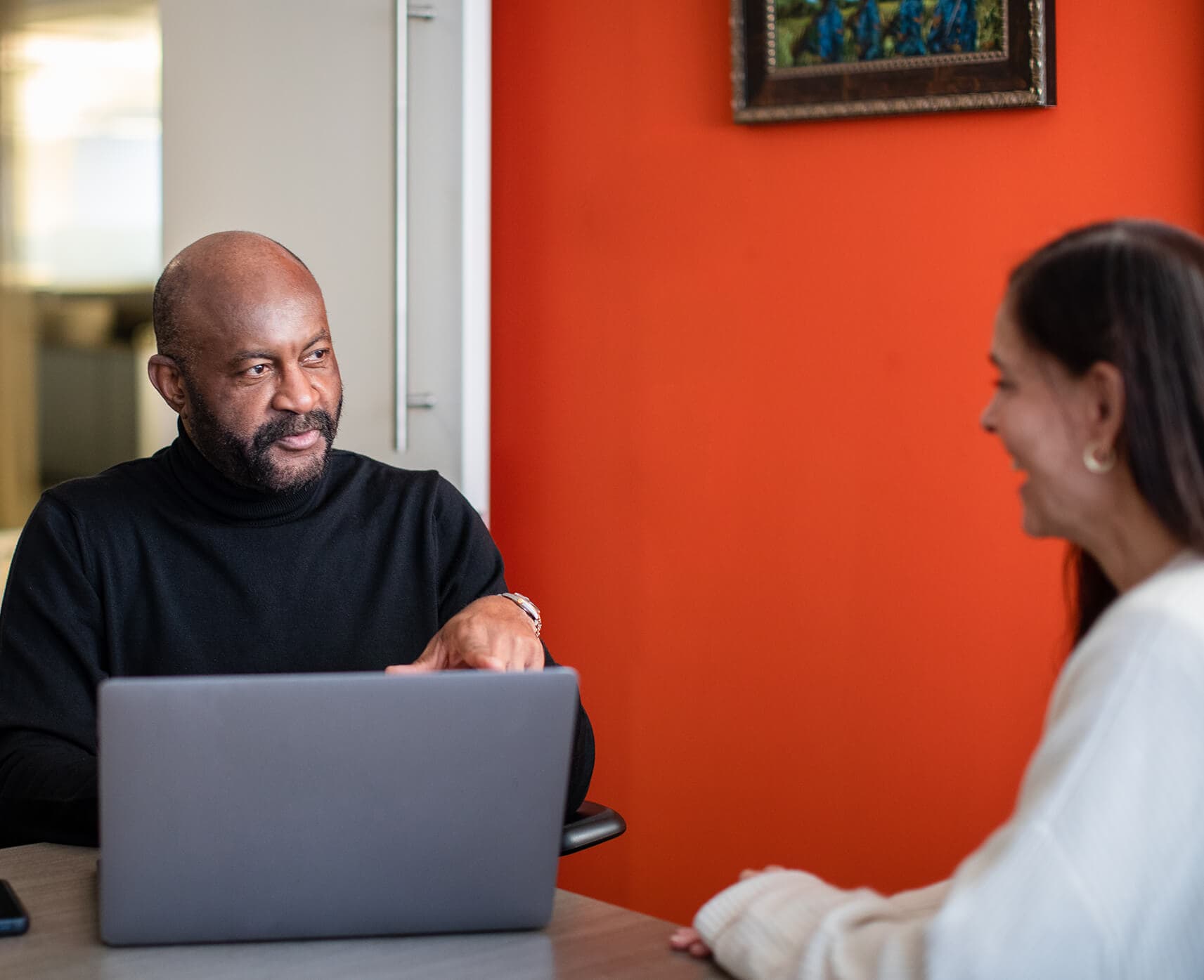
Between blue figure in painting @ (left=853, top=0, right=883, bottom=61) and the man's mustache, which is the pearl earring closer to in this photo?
the man's mustache

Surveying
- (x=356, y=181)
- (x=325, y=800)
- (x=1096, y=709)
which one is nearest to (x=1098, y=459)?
(x=1096, y=709)

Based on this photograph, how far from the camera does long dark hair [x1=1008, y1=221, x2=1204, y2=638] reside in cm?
97

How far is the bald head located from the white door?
0.89m

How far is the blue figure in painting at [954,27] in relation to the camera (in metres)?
2.35

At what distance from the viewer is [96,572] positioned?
5.88 ft

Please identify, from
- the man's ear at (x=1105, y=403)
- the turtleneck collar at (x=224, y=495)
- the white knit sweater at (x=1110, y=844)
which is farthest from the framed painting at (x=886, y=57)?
the white knit sweater at (x=1110, y=844)

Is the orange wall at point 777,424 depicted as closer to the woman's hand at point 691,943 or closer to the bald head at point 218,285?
the bald head at point 218,285

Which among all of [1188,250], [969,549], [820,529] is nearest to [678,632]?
[820,529]

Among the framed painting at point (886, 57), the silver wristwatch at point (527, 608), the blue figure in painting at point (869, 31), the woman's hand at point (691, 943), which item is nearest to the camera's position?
the woman's hand at point (691, 943)

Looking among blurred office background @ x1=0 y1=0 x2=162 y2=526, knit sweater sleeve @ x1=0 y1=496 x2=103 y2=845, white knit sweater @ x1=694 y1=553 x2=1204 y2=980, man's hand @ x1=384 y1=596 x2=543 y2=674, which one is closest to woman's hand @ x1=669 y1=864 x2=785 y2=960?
white knit sweater @ x1=694 y1=553 x2=1204 y2=980

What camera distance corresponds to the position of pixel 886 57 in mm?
2430

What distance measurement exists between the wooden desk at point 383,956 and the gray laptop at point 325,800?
15 mm

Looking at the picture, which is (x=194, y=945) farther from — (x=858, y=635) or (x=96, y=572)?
(x=858, y=635)

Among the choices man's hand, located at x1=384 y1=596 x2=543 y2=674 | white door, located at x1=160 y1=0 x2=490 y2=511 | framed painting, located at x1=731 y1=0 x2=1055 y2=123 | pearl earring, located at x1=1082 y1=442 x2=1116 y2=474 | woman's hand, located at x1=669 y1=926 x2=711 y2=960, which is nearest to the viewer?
pearl earring, located at x1=1082 y1=442 x2=1116 y2=474
